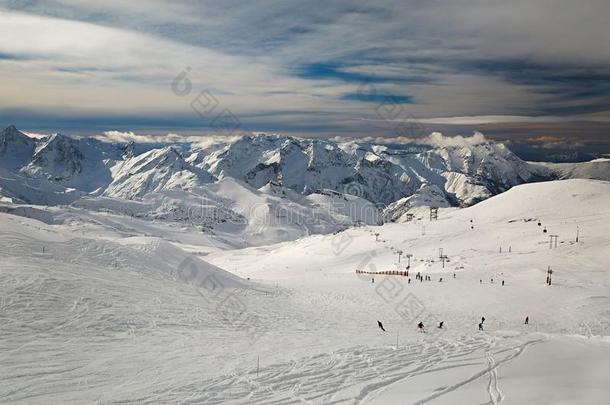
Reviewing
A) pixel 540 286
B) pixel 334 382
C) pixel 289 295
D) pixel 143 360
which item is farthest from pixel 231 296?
pixel 540 286

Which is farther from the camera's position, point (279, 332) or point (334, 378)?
point (279, 332)

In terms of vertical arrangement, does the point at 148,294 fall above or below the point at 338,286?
above

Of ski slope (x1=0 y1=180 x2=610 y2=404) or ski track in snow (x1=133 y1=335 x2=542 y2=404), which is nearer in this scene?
ski track in snow (x1=133 y1=335 x2=542 y2=404)

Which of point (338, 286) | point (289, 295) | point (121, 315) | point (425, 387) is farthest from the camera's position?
point (338, 286)

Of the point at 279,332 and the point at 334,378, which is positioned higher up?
the point at 334,378

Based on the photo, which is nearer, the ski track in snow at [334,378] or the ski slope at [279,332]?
the ski track in snow at [334,378]

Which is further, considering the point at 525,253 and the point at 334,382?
the point at 525,253

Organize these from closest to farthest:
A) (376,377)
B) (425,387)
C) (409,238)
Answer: (425,387)
(376,377)
(409,238)

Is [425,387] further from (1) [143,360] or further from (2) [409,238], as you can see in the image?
(2) [409,238]
